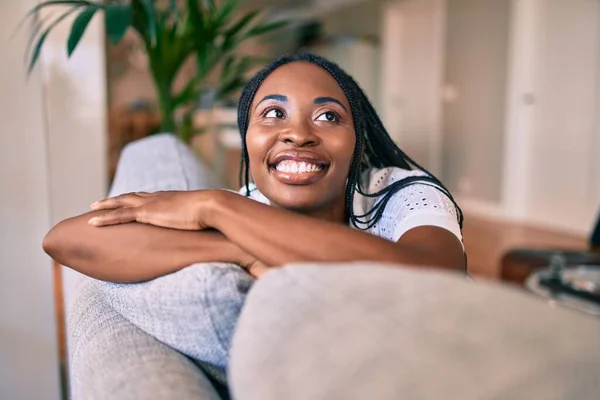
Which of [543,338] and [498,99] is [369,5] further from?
[543,338]

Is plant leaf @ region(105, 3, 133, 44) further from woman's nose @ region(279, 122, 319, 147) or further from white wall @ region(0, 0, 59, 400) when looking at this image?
woman's nose @ region(279, 122, 319, 147)

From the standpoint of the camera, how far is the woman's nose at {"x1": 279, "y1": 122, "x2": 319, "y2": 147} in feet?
3.20

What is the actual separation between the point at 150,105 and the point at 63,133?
15.7 feet

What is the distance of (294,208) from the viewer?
992 mm

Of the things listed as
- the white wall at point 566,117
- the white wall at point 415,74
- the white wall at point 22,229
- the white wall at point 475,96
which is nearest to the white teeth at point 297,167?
the white wall at point 22,229

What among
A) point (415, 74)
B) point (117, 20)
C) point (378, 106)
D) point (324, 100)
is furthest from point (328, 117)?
point (378, 106)

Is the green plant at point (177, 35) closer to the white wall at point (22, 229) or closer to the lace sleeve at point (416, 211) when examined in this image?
the white wall at point (22, 229)

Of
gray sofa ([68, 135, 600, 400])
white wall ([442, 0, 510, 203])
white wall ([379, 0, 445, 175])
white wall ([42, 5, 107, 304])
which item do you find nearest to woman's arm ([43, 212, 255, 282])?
gray sofa ([68, 135, 600, 400])

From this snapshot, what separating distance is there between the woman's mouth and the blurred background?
1.59 ft

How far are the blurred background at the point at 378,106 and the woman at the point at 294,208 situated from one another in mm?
387

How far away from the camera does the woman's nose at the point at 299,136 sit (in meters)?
0.98

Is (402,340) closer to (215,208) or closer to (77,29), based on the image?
(215,208)

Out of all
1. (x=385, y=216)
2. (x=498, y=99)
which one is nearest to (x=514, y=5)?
(x=498, y=99)

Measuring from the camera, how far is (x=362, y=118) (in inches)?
42.4
